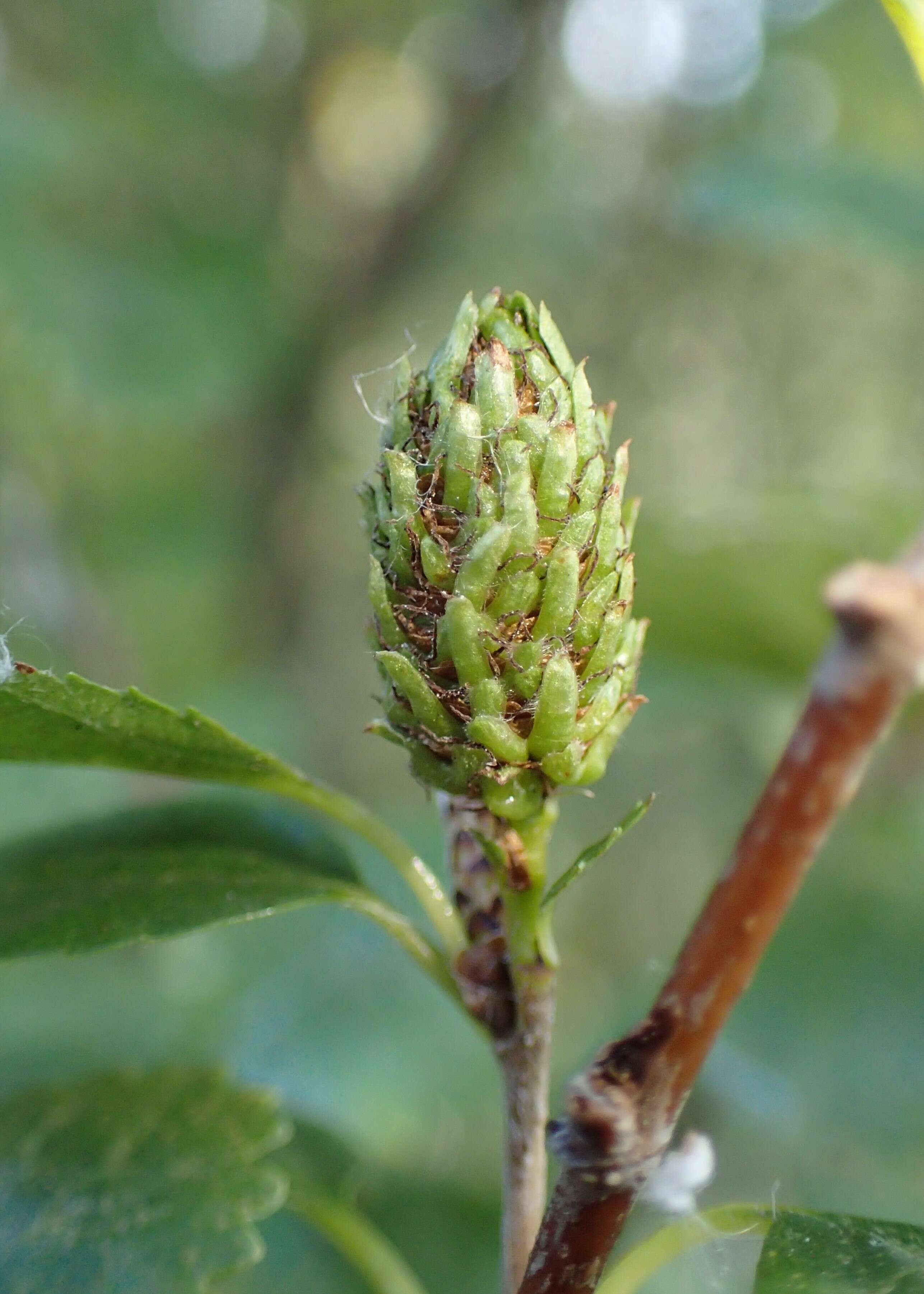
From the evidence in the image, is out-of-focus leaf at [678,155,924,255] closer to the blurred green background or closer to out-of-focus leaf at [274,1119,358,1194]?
the blurred green background

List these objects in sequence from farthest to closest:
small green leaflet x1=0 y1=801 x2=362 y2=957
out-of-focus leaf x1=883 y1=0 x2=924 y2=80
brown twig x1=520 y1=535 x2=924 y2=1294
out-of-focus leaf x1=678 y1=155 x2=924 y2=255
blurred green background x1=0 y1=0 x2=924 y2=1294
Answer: out-of-focus leaf x1=678 y1=155 x2=924 y2=255
blurred green background x1=0 y1=0 x2=924 y2=1294
small green leaflet x1=0 y1=801 x2=362 y2=957
out-of-focus leaf x1=883 y1=0 x2=924 y2=80
brown twig x1=520 y1=535 x2=924 y2=1294

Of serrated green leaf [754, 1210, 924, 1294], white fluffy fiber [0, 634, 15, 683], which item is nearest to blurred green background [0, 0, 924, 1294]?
serrated green leaf [754, 1210, 924, 1294]

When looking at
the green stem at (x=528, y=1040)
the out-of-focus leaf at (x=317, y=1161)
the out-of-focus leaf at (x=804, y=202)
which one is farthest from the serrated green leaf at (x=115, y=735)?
the out-of-focus leaf at (x=804, y=202)

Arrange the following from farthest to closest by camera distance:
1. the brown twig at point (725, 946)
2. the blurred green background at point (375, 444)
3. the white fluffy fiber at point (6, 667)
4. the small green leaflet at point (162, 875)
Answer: the blurred green background at point (375, 444) → the small green leaflet at point (162, 875) → the white fluffy fiber at point (6, 667) → the brown twig at point (725, 946)

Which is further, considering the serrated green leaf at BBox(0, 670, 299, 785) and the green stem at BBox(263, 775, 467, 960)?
the green stem at BBox(263, 775, 467, 960)

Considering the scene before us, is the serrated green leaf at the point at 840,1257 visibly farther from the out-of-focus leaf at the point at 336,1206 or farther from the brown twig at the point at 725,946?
the out-of-focus leaf at the point at 336,1206

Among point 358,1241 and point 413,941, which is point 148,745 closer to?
point 413,941

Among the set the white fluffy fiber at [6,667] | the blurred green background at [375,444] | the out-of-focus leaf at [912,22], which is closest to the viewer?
the out-of-focus leaf at [912,22]
